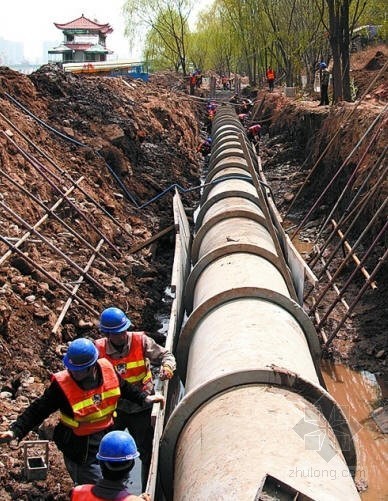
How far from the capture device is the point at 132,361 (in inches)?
206

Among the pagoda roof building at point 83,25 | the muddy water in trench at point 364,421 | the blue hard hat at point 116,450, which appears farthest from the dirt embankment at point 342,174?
the pagoda roof building at point 83,25

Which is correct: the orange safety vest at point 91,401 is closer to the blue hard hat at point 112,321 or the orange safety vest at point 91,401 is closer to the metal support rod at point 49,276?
the blue hard hat at point 112,321

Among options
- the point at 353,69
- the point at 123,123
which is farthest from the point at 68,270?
the point at 353,69

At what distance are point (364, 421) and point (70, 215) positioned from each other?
18.6ft

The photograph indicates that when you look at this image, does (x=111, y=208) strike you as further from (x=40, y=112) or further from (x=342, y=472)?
(x=342, y=472)

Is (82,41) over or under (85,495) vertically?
over

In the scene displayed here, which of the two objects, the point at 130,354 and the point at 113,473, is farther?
the point at 130,354

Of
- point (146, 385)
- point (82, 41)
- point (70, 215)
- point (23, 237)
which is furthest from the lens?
point (82, 41)

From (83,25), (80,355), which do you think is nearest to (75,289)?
(80,355)

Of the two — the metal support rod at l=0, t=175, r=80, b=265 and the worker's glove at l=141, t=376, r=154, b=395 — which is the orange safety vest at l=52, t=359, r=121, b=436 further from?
the metal support rod at l=0, t=175, r=80, b=265

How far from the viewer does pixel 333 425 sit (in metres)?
4.66

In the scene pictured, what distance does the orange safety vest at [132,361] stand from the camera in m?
5.20

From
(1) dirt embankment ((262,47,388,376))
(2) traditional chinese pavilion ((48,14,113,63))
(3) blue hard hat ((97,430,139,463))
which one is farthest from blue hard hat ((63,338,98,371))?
(2) traditional chinese pavilion ((48,14,113,63))

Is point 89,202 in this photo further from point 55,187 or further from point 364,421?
point 364,421
